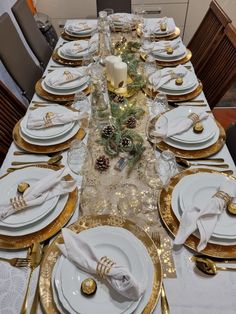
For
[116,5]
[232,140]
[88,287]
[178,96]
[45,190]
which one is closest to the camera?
[88,287]

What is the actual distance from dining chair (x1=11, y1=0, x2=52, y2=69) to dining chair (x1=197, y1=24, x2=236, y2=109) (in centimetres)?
111

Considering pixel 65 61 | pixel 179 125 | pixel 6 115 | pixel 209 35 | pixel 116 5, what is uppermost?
pixel 179 125

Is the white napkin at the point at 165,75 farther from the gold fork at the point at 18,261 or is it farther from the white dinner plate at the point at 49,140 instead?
the gold fork at the point at 18,261

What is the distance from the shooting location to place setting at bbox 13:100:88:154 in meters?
1.04

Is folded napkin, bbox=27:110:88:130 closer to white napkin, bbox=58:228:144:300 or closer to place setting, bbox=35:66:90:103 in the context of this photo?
place setting, bbox=35:66:90:103

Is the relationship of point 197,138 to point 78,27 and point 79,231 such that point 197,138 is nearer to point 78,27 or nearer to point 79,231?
point 79,231

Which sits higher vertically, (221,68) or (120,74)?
(120,74)

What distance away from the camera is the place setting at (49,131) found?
104 cm

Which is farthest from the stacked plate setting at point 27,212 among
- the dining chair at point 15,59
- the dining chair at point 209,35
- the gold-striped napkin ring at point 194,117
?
the dining chair at point 209,35

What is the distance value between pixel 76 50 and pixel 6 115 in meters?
0.59

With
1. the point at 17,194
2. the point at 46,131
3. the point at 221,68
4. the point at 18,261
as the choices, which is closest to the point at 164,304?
the point at 18,261

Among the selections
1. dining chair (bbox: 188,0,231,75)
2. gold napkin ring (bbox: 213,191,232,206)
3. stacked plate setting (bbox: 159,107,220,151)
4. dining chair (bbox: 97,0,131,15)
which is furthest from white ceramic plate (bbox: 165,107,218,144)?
dining chair (bbox: 97,0,131,15)

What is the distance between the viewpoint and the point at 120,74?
127cm

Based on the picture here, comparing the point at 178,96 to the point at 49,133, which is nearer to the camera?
the point at 49,133
